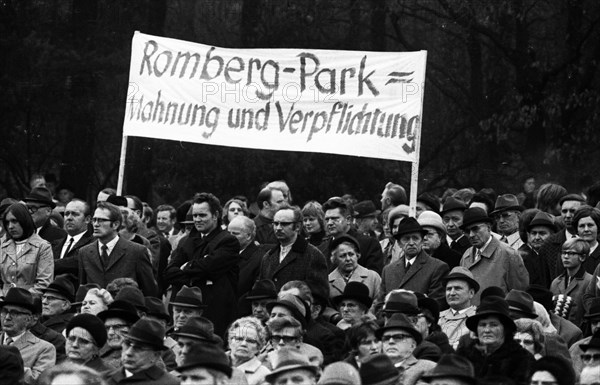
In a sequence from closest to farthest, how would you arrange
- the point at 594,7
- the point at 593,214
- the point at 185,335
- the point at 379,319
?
the point at 185,335 → the point at 379,319 → the point at 593,214 → the point at 594,7

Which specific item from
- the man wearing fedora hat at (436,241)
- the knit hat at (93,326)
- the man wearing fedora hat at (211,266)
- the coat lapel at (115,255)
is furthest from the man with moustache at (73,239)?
the man wearing fedora hat at (436,241)

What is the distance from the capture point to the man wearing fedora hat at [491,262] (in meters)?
13.8

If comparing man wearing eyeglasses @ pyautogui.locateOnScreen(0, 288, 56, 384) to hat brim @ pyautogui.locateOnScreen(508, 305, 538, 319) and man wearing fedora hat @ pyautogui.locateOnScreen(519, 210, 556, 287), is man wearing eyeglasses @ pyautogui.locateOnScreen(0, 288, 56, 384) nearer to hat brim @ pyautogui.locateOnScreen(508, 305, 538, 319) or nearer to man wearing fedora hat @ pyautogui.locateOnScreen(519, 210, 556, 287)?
hat brim @ pyautogui.locateOnScreen(508, 305, 538, 319)

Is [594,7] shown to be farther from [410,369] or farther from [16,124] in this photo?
[410,369]

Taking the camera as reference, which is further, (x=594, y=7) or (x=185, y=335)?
(x=594, y=7)

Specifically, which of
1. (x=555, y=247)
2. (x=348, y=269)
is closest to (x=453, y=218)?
(x=555, y=247)

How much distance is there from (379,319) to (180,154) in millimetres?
12539

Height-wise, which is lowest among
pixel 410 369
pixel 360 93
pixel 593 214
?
pixel 410 369

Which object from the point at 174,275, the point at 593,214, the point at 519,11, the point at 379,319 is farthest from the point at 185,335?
the point at 519,11

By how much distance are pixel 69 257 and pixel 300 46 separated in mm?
10170

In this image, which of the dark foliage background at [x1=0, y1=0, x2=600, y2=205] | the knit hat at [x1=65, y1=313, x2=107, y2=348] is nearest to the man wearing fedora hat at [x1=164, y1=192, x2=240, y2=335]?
the knit hat at [x1=65, y1=313, x2=107, y2=348]

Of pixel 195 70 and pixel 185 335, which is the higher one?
pixel 195 70

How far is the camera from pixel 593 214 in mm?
13930

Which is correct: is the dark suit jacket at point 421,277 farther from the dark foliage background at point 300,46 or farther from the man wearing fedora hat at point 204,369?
the dark foliage background at point 300,46
